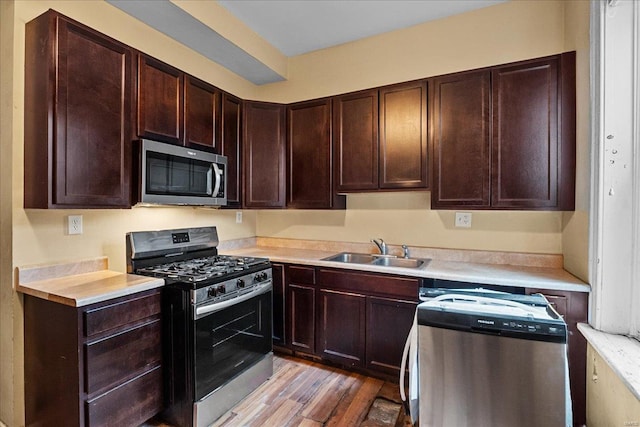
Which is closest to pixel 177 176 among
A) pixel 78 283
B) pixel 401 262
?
pixel 78 283

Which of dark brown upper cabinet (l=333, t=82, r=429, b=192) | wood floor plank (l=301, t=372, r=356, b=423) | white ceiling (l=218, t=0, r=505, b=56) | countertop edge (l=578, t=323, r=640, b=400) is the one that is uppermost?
white ceiling (l=218, t=0, r=505, b=56)

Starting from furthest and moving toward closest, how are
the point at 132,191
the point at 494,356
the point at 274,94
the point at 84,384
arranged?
1. the point at 274,94
2. the point at 132,191
3. the point at 84,384
4. the point at 494,356

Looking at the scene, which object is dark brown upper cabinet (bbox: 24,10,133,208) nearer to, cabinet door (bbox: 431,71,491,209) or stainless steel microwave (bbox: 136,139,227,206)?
stainless steel microwave (bbox: 136,139,227,206)

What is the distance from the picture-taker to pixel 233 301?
6.62 feet

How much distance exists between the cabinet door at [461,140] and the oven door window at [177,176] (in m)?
1.73

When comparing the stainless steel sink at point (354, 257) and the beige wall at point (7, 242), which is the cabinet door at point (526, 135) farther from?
the beige wall at point (7, 242)

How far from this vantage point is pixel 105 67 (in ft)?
5.79

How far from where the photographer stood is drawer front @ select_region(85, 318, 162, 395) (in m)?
1.49

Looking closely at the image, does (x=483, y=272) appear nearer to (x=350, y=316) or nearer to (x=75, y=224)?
(x=350, y=316)

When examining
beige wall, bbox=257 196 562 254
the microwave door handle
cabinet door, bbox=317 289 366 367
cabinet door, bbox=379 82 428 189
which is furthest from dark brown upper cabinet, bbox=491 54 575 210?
the microwave door handle

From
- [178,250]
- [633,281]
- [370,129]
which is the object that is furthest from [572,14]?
[178,250]

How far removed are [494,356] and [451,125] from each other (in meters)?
1.57

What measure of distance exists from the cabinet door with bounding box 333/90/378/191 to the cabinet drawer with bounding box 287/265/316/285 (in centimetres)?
75

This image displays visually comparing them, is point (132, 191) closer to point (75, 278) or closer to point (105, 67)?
point (75, 278)
